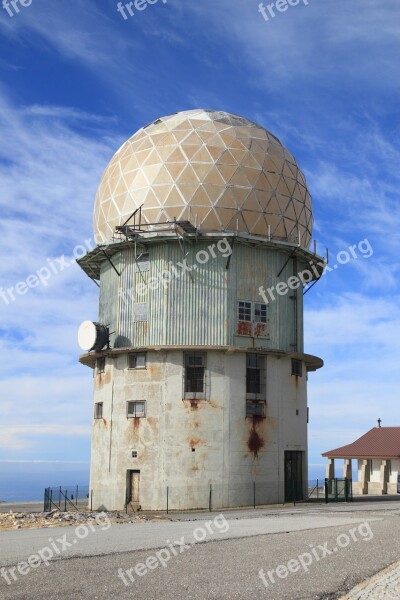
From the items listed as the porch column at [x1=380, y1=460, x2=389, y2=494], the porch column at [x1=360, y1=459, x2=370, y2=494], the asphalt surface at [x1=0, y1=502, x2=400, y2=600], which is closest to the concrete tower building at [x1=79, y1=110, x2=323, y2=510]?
the asphalt surface at [x1=0, y1=502, x2=400, y2=600]

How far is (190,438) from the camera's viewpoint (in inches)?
1313

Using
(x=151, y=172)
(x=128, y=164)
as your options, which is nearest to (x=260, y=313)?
(x=151, y=172)

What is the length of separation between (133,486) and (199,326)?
27.0ft

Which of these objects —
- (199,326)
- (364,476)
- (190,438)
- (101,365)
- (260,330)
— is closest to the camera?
(190,438)

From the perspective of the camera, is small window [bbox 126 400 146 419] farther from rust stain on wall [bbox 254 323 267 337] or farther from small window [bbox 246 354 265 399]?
rust stain on wall [bbox 254 323 267 337]

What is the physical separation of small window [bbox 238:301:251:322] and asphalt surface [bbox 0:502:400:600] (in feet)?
45.6

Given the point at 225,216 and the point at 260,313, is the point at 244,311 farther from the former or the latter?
the point at 225,216

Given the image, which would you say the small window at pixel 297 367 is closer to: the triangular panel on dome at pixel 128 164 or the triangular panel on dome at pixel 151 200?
the triangular panel on dome at pixel 151 200

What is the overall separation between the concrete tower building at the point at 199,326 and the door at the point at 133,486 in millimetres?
60

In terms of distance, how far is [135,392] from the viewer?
34.5m

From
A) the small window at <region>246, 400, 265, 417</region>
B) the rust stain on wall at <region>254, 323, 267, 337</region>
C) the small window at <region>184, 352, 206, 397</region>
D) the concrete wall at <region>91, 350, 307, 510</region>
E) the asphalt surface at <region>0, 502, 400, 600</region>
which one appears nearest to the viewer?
the asphalt surface at <region>0, 502, 400, 600</region>

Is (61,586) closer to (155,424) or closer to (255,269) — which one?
(155,424)

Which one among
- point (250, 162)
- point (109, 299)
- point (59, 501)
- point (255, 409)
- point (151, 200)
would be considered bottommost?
point (59, 501)

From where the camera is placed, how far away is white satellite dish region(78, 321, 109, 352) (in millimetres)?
35938
